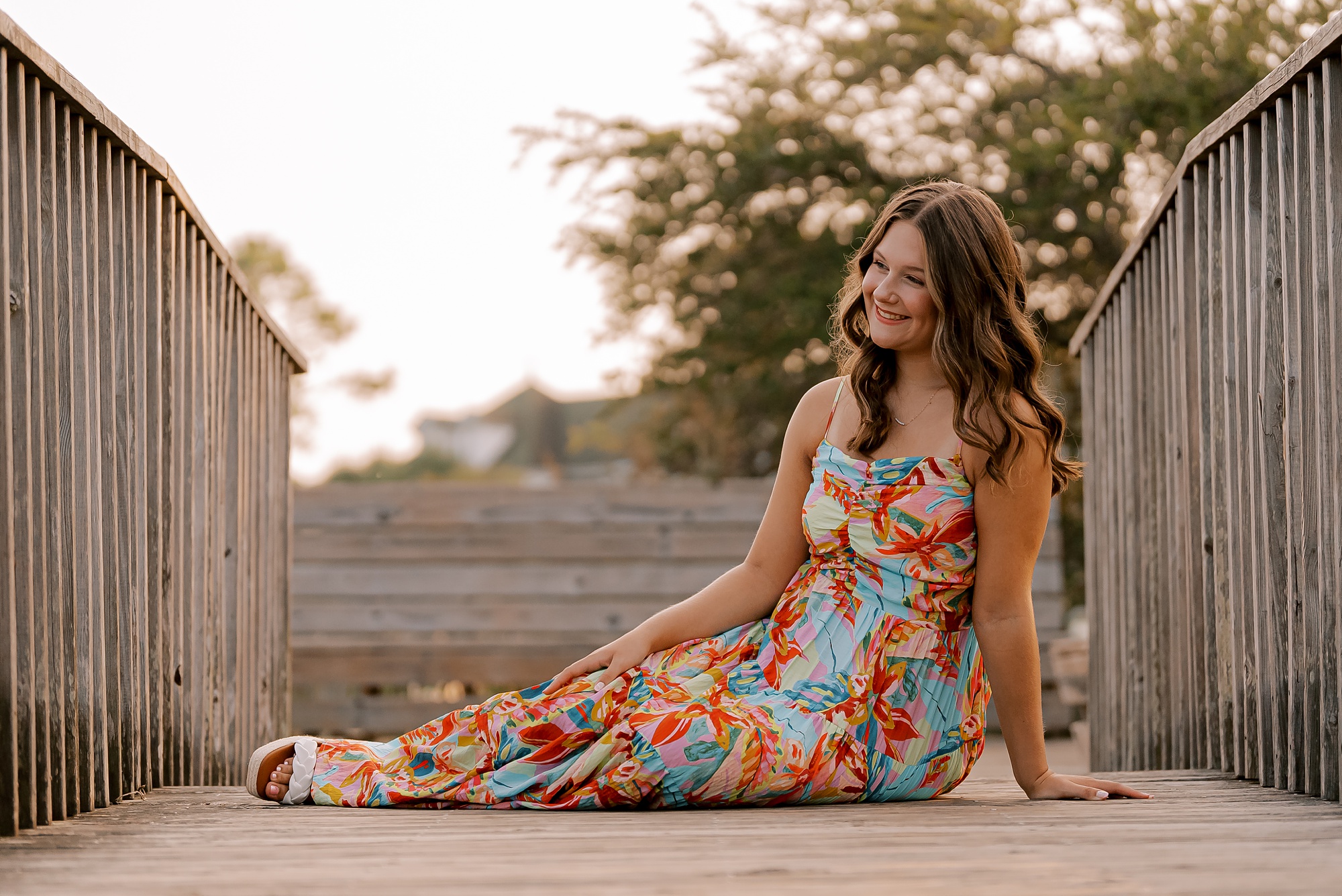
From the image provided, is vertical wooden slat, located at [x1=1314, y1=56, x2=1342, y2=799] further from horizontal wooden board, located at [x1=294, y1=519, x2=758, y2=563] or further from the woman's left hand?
horizontal wooden board, located at [x1=294, y1=519, x2=758, y2=563]

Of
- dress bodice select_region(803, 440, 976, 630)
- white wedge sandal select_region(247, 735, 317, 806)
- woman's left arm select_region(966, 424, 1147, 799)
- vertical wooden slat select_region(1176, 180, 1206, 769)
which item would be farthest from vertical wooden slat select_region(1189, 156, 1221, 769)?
A: white wedge sandal select_region(247, 735, 317, 806)

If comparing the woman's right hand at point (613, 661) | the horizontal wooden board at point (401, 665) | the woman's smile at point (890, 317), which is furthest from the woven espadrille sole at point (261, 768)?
the horizontal wooden board at point (401, 665)

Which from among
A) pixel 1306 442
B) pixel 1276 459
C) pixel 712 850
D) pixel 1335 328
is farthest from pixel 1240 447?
pixel 712 850

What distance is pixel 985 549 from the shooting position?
2260mm

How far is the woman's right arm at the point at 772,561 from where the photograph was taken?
241 centimetres

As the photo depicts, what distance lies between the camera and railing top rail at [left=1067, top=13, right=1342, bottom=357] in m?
1.96

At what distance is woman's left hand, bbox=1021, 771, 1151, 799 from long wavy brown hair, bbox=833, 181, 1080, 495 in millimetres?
541

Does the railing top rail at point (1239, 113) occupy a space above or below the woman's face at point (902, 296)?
above

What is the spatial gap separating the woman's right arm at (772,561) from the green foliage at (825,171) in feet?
16.1

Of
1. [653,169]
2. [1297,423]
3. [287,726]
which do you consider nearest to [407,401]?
[653,169]

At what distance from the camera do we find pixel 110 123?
7.47ft

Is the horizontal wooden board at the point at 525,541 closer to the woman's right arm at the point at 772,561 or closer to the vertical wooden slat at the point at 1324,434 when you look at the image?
the woman's right arm at the point at 772,561

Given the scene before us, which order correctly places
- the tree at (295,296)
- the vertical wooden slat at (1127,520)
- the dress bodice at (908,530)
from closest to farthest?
the dress bodice at (908,530), the vertical wooden slat at (1127,520), the tree at (295,296)

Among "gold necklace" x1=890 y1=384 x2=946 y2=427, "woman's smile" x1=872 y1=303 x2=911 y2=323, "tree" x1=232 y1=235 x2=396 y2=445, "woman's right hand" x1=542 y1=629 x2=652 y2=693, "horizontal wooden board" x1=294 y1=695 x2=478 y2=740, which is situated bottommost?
"horizontal wooden board" x1=294 y1=695 x2=478 y2=740
